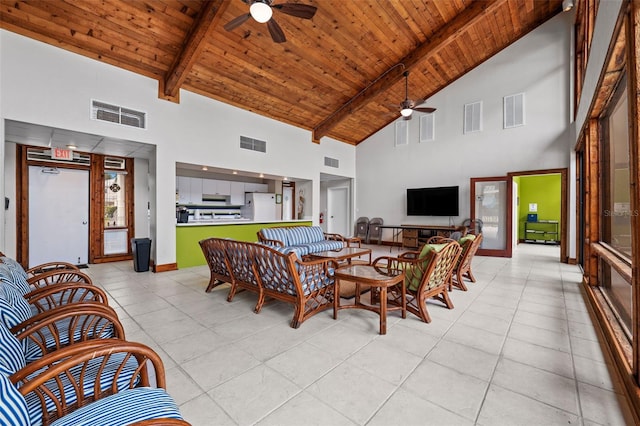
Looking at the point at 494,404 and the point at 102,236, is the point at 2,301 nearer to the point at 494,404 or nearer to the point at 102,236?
the point at 494,404

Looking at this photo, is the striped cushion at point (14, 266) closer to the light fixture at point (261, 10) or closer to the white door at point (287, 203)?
the light fixture at point (261, 10)

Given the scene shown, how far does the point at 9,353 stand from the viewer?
1067 millimetres

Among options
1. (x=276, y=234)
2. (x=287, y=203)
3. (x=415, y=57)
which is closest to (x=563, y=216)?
(x=415, y=57)

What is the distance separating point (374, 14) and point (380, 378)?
561cm

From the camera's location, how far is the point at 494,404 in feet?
5.48

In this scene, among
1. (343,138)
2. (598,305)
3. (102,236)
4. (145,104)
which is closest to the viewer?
(598,305)

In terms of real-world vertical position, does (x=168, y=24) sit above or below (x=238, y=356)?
above

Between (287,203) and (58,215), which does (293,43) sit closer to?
(287,203)

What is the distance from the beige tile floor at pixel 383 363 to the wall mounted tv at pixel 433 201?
4274 mm

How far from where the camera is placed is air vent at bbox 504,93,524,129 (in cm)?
667

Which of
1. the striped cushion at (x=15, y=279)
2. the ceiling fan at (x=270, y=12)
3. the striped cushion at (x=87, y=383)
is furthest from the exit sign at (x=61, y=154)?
the striped cushion at (x=87, y=383)

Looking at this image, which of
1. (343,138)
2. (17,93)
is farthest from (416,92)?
(17,93)

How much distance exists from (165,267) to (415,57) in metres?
6.71

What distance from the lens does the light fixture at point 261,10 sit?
2820mm
